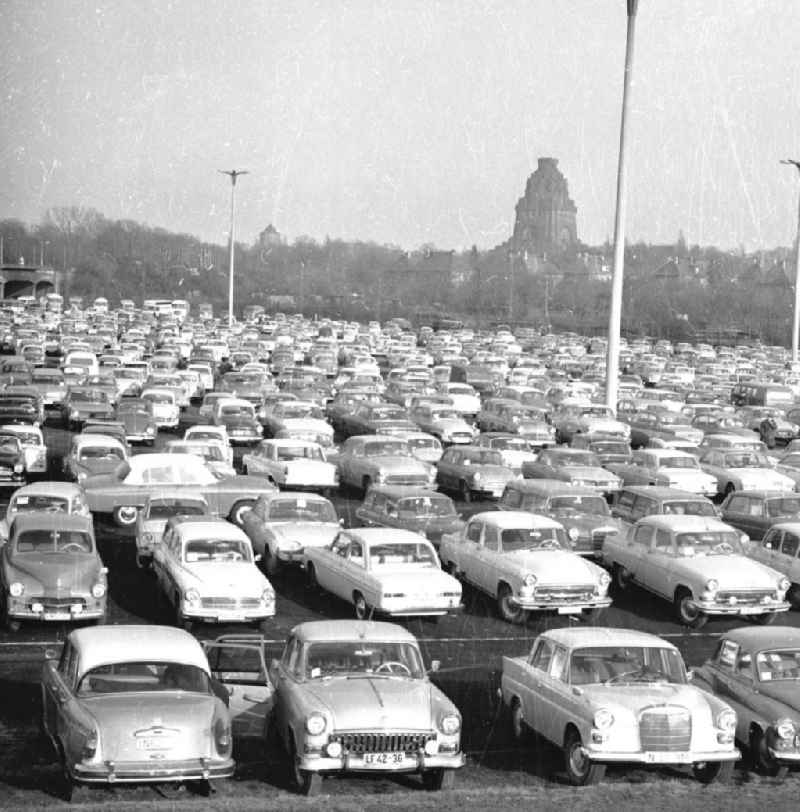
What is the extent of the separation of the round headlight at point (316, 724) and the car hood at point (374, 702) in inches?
3.7

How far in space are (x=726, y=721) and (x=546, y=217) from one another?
17142cm

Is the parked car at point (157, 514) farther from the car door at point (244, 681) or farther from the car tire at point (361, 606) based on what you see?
the car door at point (244, 681)

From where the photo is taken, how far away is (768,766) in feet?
40.1

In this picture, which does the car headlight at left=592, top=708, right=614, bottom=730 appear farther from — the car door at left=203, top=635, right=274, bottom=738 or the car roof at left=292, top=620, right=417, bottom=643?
the car door at left=203, top=635, right=274, bottom=738

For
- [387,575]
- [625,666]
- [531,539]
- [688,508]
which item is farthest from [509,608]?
[625,666]

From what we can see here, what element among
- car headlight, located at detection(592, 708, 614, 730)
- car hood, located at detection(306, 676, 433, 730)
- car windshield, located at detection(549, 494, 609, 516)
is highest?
car windshield, located at detection(549, 494, 609, 516)

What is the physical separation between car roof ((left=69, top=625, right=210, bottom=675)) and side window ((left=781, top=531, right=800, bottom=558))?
10726mm

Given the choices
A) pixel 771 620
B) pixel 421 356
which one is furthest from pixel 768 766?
pixel 421 356

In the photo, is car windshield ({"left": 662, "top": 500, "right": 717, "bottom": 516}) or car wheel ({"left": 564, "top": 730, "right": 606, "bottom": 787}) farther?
car windshield ({"left": 662, "top": 500, "right": 717, "bottom": 516})

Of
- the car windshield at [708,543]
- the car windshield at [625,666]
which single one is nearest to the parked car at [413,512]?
the car windshield at [708,543]

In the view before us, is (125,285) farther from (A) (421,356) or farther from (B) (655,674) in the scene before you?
(B) (655,674)

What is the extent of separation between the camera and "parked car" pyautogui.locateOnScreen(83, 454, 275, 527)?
23.2m

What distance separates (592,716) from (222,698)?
3.13 meters

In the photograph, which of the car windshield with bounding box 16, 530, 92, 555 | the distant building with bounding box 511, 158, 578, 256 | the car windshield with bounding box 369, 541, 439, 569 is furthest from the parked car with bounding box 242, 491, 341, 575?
the distant building with bounding box 511, 158, 578, 256
